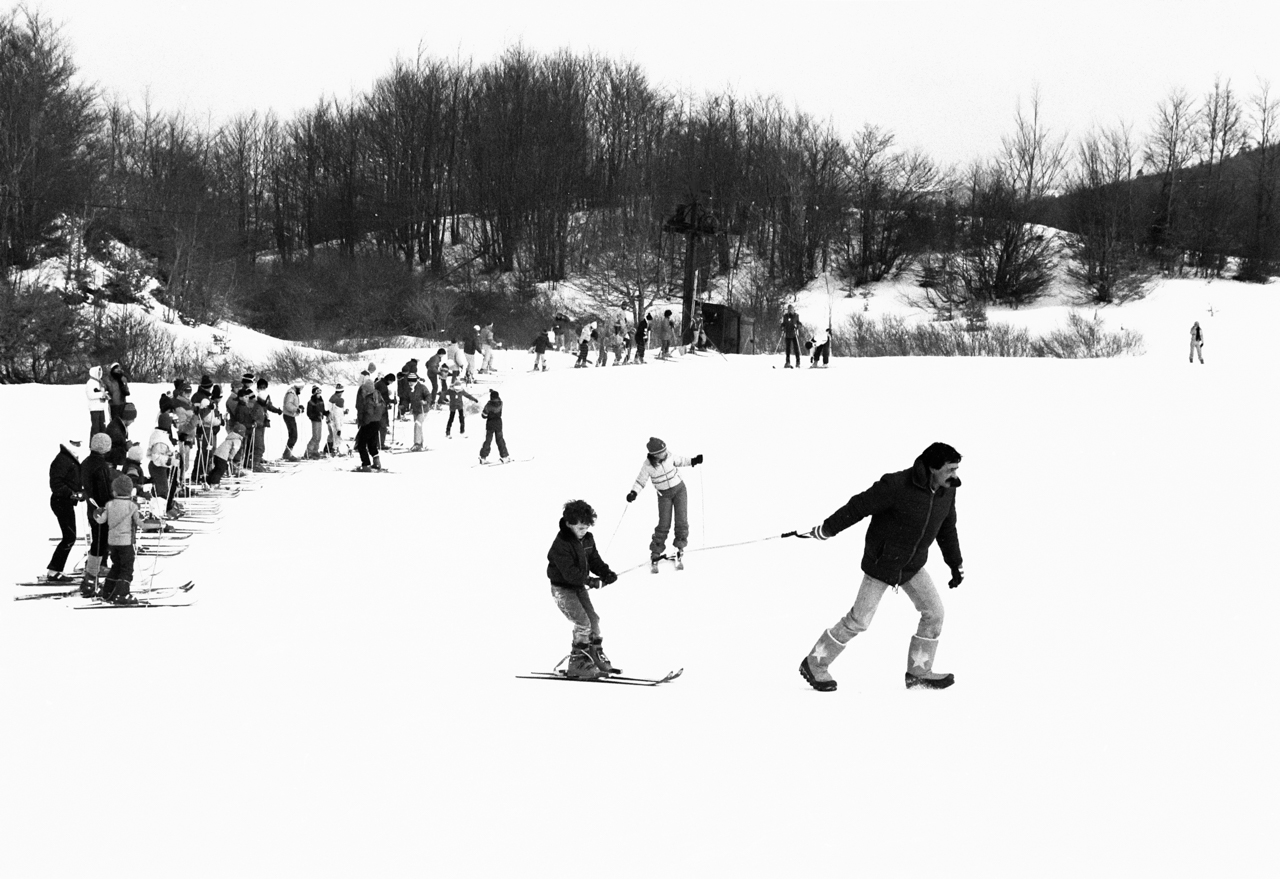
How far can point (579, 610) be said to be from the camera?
27.2 ft


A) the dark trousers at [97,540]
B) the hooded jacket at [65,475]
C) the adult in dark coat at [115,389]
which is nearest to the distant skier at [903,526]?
the dark trousers at [97,540]

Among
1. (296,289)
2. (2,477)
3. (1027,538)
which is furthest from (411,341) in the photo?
(1027,538)

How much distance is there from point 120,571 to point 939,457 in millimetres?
7547

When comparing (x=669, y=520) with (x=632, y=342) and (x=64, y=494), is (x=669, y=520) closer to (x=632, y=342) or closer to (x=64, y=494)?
(x=64, y=494)

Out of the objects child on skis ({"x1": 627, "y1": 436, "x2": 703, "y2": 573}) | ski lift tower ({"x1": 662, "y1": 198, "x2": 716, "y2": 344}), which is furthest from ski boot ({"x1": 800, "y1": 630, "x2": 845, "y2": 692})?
ski lift tower ({"x1": 662, "y1": 198, "x2": 716, "y2": 344})

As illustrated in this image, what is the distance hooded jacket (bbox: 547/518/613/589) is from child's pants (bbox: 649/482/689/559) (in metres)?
4.63

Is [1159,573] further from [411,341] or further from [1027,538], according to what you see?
[411,341]

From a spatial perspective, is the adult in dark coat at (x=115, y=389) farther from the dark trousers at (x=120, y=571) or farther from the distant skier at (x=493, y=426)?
the distant skier at (x=493, y=426)

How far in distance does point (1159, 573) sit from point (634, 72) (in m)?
69.2

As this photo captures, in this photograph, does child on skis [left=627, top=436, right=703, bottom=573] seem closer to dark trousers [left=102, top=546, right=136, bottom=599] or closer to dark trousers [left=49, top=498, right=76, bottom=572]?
dark trousers [left=102, top=546, right=136, bottom=599]

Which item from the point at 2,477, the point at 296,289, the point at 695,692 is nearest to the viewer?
the point at 695,692

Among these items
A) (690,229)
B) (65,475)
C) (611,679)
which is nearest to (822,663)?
(611,679)

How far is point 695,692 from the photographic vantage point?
805 centimetres

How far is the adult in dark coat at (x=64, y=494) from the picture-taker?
11.5m
